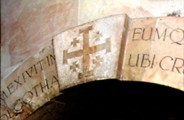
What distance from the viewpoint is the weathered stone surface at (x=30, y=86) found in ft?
7.46

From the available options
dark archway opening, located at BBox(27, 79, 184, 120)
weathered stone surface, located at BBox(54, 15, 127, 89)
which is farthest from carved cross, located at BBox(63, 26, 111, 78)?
dark archway opening, located at BBox(27, 79, 184, 120)

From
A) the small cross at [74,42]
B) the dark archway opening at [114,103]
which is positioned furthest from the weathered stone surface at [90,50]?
the dark archway opening at [114,103]

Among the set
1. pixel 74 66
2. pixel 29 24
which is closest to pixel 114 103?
pixel 74 66

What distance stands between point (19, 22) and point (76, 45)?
→ 638 mm

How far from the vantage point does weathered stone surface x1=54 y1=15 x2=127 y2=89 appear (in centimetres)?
202

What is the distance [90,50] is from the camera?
210 centimetres

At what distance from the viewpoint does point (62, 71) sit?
221cm

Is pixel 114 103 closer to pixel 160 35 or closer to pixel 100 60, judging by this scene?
pixel 100 60

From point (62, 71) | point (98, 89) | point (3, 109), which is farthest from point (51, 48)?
point (3, 109)

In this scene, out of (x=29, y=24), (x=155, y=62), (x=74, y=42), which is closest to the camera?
(x=155, y=62)

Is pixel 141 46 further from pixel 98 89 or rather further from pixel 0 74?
pixel 0 74

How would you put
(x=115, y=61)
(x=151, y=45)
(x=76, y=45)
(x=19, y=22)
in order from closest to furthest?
(x=151, y=45) < (x=115, y=61) < (x=76, y=45) < (x=19, y=22)

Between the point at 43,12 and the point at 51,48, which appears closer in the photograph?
the point at 51,48

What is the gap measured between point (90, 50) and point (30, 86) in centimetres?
51
